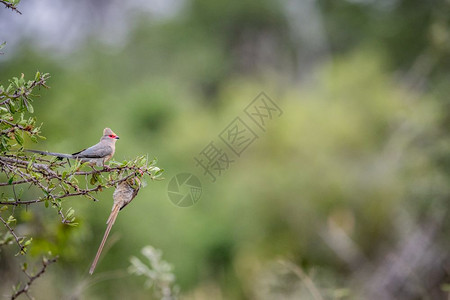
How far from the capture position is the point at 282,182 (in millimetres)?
9438

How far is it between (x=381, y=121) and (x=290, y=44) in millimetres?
12155

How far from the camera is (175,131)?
41.4 ft

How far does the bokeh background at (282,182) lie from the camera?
6.21 metres

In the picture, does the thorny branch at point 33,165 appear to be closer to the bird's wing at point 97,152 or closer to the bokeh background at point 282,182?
the bird's wing at point 97,152

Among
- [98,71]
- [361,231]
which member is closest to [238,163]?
[361,231]

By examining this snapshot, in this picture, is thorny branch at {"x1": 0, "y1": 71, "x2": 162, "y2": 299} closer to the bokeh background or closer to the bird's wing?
the bird's wing

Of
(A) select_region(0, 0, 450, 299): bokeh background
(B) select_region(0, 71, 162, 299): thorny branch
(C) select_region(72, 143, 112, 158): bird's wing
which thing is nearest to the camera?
(B) select_region(0, 71, 162, 299): thorny branch

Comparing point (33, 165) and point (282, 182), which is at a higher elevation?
point (282, 182)

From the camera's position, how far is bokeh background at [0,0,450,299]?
20.4 ft

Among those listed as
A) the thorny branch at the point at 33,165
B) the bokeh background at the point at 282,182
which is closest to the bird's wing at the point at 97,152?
the thorny branch at the point at 33,165

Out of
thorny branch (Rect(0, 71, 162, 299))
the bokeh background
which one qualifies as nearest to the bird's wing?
thorny branch (Rect(0, 71, 162, 299))

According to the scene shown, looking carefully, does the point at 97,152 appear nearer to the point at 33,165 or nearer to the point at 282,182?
the point at 33,165

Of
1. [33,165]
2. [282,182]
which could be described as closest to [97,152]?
[33,165]

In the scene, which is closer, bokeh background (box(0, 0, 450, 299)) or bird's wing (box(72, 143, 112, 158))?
bird's wing (box(72, 143, 112, 158))
